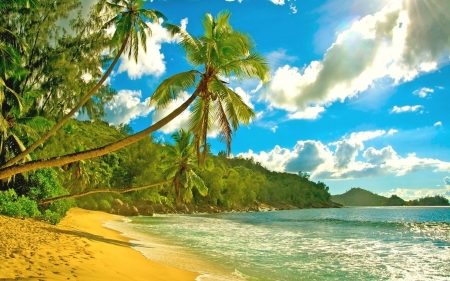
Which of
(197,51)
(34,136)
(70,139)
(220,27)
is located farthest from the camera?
(70,139)

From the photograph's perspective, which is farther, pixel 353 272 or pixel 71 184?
pixel 71 184

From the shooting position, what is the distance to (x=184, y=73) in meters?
10.5

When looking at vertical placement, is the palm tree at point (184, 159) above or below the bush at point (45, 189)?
above

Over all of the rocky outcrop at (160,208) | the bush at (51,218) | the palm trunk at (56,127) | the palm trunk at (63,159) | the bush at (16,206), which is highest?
the palm trunk at (56,127)

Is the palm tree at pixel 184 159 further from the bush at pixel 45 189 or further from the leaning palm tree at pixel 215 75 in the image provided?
the leaning palm tree at pixel 215 75

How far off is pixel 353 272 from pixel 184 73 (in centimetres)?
892

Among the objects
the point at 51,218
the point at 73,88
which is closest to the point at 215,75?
the point at 73,88

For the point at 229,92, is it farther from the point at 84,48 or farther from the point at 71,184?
the point at 71,184

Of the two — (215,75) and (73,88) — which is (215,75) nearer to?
(215,75)

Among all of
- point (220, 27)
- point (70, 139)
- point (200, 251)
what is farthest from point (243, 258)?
point (70, 139)

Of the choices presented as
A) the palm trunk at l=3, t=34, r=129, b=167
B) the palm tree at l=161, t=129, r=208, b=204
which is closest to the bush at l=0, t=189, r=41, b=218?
the palm trunk at l=3, t=34, r=129, b=167

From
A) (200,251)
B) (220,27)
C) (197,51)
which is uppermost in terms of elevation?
(220,27)

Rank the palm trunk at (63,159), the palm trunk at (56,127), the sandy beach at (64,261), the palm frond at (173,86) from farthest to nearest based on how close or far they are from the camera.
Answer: the palm frond at (173,86), the palm trunk at (56,127), the palm trunk at (63,159), the sandy beach at (64,261)

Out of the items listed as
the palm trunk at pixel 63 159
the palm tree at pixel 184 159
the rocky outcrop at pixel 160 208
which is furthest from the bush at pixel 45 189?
the rocky outcrop at pixel 160 208
